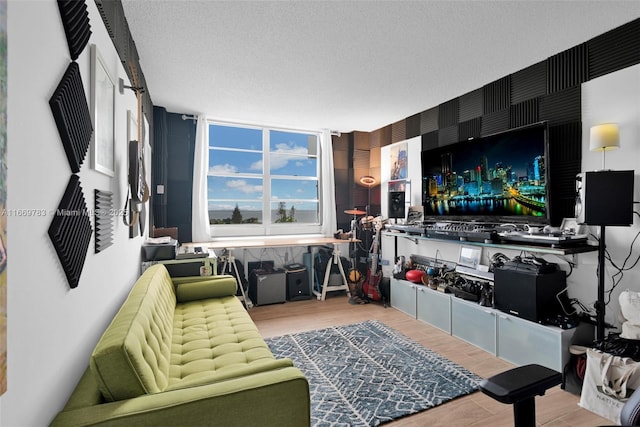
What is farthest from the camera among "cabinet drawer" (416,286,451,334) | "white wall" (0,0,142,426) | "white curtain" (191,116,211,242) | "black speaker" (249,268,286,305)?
"white curtain" (191,116,211,242)

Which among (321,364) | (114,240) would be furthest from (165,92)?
(321,364)

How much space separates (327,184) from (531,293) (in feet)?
11.1

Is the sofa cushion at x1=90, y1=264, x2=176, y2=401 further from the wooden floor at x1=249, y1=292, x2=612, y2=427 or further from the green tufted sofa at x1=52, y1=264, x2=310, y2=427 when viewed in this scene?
the wooden floor at x1=249, y1=292, x2=612, y2=427

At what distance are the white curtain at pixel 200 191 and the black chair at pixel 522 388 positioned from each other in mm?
4198

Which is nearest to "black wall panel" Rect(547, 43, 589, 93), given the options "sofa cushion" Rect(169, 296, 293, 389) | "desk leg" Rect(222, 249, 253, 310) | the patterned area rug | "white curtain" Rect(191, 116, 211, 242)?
the patterned area rug

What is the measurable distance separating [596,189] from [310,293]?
359cm

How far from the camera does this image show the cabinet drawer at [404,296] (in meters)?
3.94

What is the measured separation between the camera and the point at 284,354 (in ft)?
9.55

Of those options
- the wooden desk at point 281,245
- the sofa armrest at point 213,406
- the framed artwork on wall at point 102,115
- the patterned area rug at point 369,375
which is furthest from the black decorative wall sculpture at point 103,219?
the wooden desk at point 281,245

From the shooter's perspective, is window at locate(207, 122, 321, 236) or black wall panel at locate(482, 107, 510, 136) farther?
window at locate(207, 122, 321, 236)

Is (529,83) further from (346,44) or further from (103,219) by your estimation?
(103,219)

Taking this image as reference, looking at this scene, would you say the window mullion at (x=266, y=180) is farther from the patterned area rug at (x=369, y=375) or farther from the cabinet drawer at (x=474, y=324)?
the cabinet drawer at (x=474, y=324)

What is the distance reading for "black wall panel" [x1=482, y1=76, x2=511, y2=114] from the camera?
3266mm

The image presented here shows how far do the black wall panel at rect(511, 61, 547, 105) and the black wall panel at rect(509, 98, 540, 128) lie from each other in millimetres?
44
